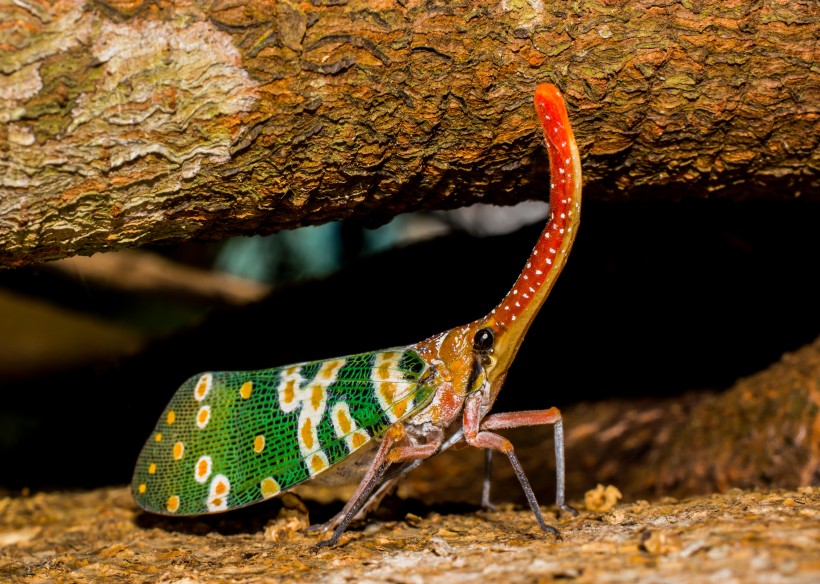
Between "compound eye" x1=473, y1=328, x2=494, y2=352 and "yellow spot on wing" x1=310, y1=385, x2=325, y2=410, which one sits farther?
"yellow spot on wing" x1=310, y1=385, x2=325, y2=410

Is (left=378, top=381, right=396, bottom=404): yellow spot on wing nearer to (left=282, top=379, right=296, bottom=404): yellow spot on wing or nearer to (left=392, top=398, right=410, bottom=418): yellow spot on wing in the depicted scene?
(left=392, top=398, right=410, bottom=418): yellow spot on wing

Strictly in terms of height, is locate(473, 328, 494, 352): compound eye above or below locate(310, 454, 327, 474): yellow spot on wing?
above

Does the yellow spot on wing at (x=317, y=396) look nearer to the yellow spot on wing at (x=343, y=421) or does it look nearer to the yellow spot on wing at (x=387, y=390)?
the yellow spot on wing at (x=343, y=421)

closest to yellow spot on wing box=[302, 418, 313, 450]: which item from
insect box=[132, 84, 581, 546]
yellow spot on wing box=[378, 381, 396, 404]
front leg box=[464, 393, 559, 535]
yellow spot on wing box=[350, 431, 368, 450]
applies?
insect box=[132, 84, 581, 546]

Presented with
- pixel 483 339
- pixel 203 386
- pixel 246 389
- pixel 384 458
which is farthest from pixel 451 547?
pixel 203 386

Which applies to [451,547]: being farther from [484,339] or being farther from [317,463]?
[484,339]

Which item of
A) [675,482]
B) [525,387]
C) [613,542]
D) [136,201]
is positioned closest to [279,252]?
[525,387]
